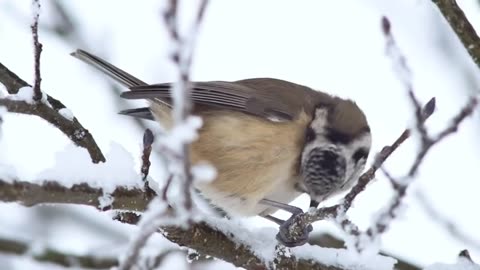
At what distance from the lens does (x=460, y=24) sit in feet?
10.7

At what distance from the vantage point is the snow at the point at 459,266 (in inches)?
134

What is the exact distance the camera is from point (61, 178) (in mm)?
2615

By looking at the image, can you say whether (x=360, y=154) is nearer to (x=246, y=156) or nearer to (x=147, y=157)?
(x=246, y=156)

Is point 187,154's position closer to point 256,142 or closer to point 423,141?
point 423,141

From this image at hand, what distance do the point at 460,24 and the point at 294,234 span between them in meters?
1.03

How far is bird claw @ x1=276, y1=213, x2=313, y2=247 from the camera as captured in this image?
10.7 ft

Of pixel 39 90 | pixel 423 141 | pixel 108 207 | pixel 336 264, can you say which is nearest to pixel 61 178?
pixel 108 207

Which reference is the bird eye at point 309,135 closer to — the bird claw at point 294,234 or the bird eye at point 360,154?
the bird eye at point 360,154

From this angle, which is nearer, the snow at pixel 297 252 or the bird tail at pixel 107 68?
the snow at pixel 297 252

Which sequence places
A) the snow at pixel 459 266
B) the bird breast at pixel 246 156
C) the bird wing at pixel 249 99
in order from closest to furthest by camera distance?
the snow at pixel 459 266, the bird breast at pixel 246 156, the bird wing at pixel 249 99

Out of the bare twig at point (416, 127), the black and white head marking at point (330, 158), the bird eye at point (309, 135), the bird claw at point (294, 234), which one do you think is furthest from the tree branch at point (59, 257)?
the bare twig at point (416, 127)

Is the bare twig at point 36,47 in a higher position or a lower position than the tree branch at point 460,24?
higher

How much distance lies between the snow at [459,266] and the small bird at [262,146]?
0.96 metres

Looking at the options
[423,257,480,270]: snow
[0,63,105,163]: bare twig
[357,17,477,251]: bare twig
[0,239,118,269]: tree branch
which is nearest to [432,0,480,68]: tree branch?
[423,257,480,270]: snow
